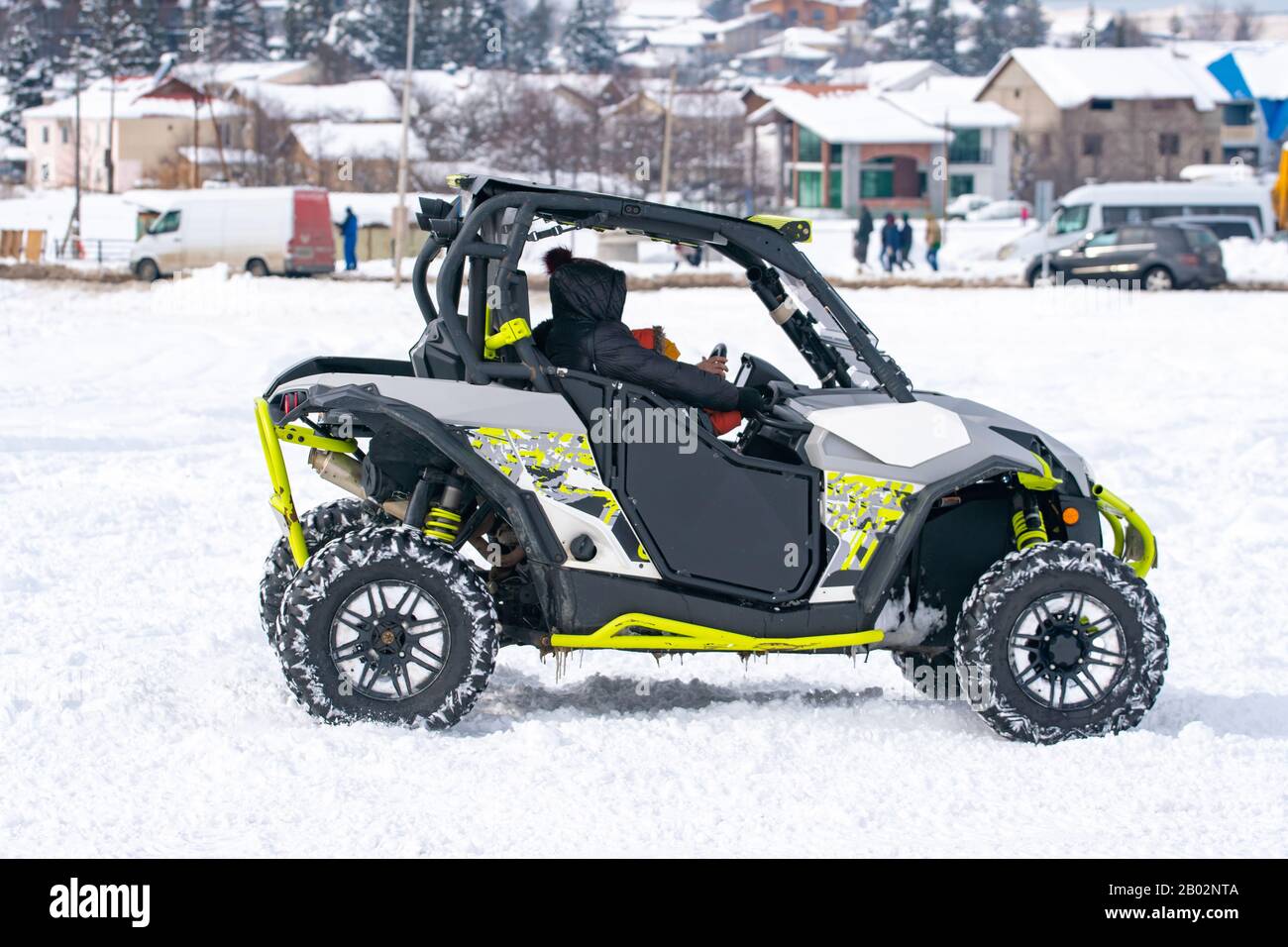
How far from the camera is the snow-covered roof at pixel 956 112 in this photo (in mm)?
81125

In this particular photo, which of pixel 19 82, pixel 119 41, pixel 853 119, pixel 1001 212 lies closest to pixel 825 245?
pixel 1001 212

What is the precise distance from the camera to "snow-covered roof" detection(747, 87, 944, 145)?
74688mm

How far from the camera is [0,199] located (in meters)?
75.1

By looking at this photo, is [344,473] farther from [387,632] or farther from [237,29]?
[237,29]

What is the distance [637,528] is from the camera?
6.02 meters

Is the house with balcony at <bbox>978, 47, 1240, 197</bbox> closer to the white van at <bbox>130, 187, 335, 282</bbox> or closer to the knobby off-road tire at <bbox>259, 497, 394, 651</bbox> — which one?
the white van at <bbox>130, 187, 335, 282</bbox>

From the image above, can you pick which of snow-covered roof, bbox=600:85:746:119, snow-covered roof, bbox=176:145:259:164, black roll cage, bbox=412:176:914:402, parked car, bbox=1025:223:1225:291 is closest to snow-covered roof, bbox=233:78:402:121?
snow-covered roof, bbox=176:145:259:164

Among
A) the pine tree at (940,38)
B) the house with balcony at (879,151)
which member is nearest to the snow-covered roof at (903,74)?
the pine tree at (940,38)

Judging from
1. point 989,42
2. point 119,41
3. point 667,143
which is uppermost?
point 989,42

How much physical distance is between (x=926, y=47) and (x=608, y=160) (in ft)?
309

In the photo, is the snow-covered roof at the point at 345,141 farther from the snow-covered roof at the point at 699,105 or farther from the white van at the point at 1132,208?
the white van at the point at 1132,208

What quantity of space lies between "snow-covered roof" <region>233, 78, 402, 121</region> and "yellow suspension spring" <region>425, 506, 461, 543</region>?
81591mm

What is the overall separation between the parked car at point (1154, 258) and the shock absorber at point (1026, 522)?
91.7ft

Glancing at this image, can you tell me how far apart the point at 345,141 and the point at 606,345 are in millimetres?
75038
